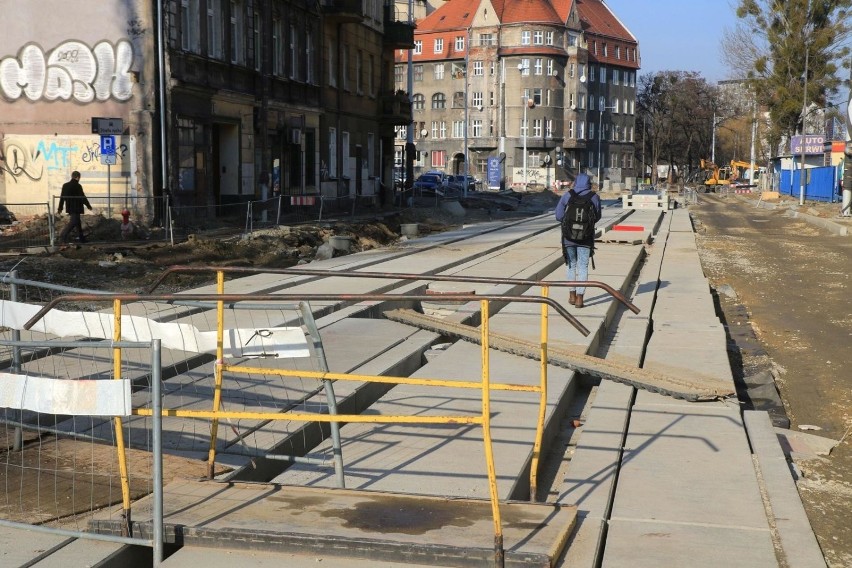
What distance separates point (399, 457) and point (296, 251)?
55.6 feet

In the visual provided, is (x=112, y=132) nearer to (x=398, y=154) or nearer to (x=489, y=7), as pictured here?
(x=398, y=154)

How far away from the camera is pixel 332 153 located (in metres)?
41.2

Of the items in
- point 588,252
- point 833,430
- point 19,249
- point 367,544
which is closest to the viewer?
point 367,544

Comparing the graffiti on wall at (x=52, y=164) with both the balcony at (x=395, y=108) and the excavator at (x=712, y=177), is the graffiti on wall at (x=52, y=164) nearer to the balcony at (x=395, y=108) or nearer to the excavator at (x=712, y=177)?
the balcony at (x=395, y=108)

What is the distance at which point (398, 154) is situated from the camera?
94.6m

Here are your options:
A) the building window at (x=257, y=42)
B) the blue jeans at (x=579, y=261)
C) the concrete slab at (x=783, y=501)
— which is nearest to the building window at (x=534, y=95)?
the building window at (x=257, y=42)

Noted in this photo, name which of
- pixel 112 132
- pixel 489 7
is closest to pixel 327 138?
pixel 112 132

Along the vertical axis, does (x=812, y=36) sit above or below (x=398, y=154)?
above

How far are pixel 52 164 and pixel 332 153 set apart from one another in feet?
49.8

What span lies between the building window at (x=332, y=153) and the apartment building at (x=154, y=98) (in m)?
4.44

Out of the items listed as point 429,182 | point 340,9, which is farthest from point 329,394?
point 429,182

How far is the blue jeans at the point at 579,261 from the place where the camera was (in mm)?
13406

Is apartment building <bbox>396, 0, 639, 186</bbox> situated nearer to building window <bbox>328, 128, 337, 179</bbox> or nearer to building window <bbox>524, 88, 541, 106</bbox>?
building window <bbox>524, 88, 541, 106</bbox>

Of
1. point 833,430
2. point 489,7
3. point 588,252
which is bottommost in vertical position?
point 833,430
